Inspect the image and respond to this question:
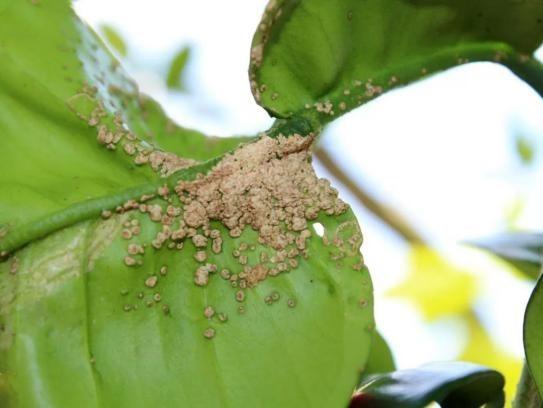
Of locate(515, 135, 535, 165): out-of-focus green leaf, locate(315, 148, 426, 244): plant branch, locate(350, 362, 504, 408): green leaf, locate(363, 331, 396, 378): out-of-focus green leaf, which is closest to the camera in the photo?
locate(350, 362, 504, 408): green leaf

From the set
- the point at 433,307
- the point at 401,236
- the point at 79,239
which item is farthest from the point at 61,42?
the point at 433,307

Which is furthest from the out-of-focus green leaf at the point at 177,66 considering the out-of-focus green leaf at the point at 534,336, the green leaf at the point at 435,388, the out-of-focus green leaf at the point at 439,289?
the out-of-focus green leaf at the point at 534,336

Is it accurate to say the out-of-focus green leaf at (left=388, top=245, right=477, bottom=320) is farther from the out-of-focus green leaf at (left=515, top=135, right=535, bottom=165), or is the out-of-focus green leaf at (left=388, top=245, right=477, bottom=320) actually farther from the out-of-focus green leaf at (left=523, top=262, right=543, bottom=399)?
the out-of-focus green leaf at (left=523, top=262, right=543, bottom=399)

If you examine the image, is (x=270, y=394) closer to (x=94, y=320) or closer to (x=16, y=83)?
(x=94, y=320)

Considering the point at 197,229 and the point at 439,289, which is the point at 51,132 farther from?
the point at 439,289

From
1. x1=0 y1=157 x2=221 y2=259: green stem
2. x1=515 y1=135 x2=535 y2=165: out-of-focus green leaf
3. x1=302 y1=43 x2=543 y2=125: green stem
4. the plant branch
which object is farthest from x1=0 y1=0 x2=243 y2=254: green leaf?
Answer: x1=515 y1=135 x2=535 y2=165: out-of-focus green leaf

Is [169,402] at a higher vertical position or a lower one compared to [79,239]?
lower
